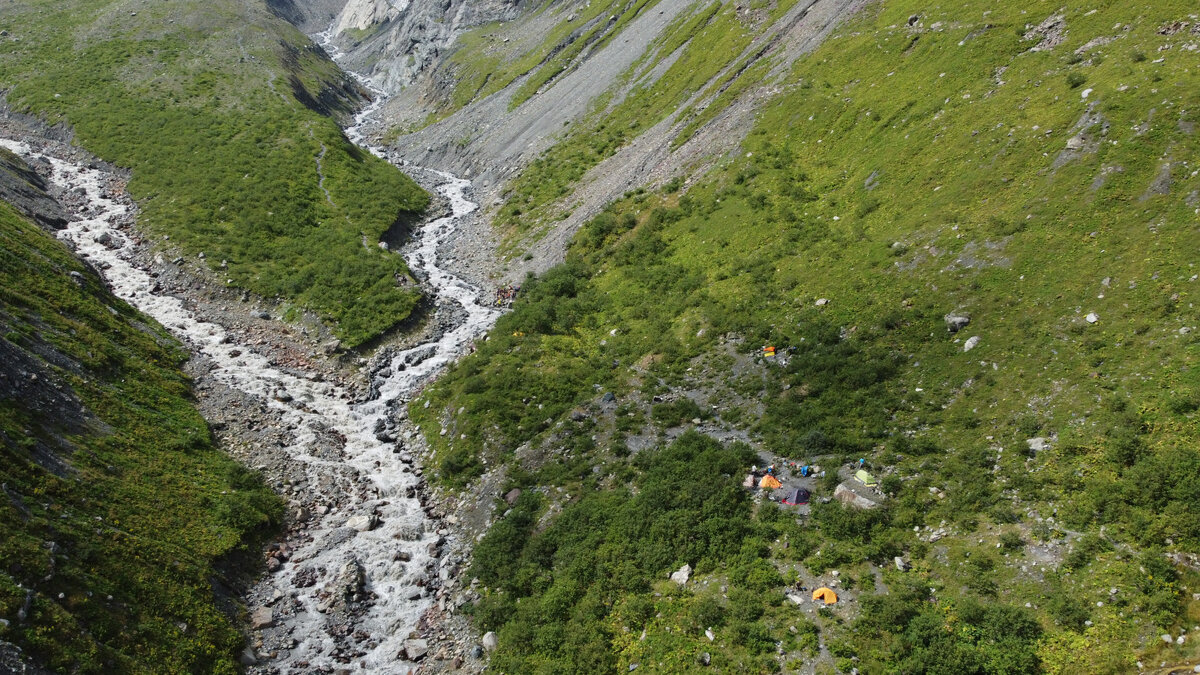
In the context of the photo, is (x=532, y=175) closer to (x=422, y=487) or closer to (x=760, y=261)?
(x=760, y=261)

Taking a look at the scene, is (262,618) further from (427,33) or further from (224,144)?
(427,33)

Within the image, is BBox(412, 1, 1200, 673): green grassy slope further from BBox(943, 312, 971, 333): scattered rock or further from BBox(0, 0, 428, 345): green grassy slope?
BBox(0, 0, 428, 345): green grassy slope

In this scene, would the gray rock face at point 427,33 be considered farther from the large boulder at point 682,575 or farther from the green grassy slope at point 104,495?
the large boulder at point 682,575

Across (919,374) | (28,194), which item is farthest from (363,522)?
(28,194)

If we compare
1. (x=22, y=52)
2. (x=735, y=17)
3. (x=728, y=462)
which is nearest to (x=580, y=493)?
(x=728, y=462)

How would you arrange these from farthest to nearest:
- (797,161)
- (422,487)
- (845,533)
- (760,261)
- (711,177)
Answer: (711,177) → (797,161) → (760,261) → (422,487) → (845,533)
